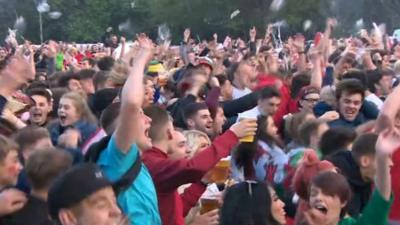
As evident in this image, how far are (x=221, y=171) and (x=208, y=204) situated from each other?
0.73m

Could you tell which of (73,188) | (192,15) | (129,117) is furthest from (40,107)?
(192,15)

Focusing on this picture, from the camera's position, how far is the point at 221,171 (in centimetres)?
720

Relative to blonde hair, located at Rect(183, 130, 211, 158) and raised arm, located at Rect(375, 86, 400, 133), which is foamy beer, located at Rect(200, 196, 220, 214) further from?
raised arm, located at Rect(375, 86, 400, 133)

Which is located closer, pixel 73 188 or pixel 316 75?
pixel 73 188

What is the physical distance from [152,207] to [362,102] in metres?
4.34

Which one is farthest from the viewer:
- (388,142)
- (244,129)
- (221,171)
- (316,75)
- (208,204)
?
(316,75)

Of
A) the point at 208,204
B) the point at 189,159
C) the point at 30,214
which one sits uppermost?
the point at 189,159

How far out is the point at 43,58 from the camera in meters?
20.7

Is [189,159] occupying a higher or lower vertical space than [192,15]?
lower

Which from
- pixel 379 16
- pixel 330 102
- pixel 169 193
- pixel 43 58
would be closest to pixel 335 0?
pixel 379 16

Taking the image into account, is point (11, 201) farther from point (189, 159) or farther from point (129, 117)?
point (189, 159)

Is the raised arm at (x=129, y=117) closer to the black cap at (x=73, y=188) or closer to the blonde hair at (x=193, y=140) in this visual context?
the black cap at (x=73, y=188)

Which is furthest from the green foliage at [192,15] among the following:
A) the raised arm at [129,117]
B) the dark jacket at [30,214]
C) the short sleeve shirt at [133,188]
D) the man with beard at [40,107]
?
the dark jacket at [30,214]

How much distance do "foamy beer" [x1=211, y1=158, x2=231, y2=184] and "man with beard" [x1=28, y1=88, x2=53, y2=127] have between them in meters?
2.46
